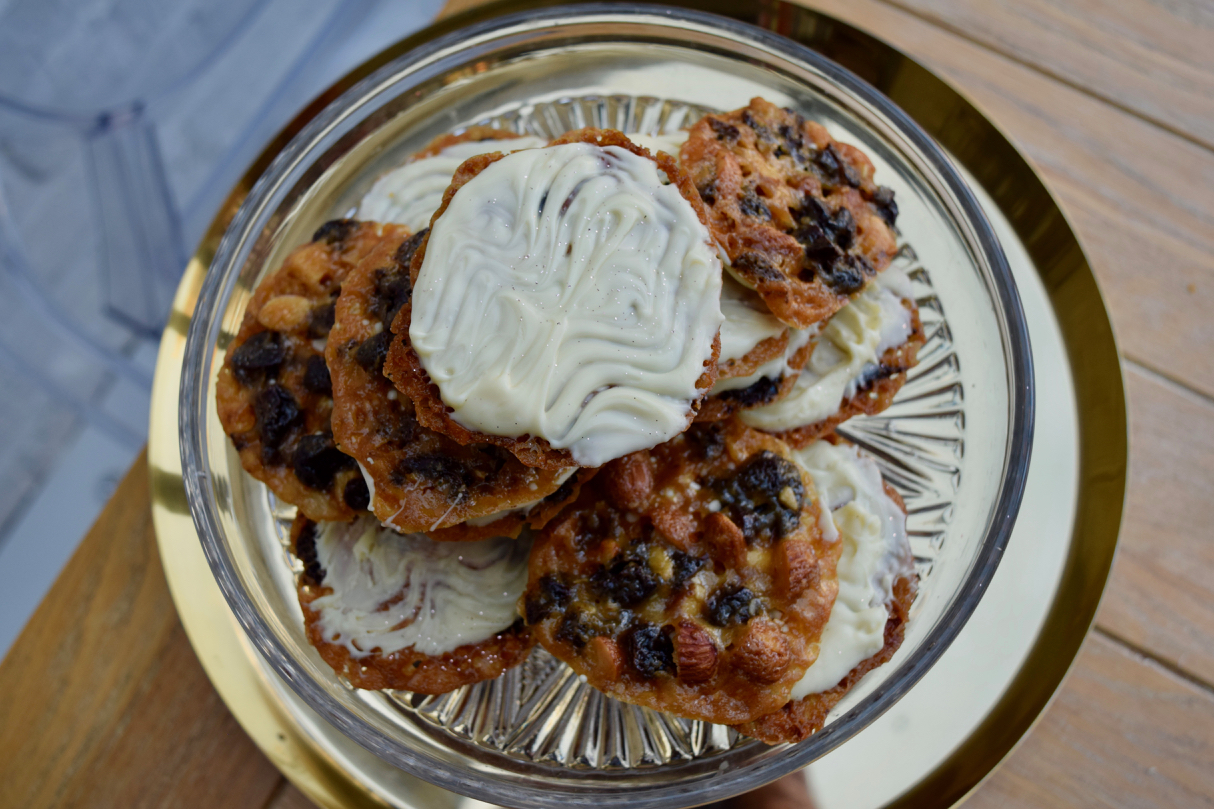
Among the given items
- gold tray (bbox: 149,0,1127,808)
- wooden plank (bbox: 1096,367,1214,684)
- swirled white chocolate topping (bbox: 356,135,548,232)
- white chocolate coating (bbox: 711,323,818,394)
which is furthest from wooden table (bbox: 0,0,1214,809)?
white chocolate coating (bbox: 711,323,818,394)

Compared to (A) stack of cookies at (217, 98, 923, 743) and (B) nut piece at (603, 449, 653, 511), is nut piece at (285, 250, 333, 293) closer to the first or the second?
(A) stack of cookies at (217, 98, 923, 743)

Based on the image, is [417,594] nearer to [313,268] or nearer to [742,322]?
[313,268]

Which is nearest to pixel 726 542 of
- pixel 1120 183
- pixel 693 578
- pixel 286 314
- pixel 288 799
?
pixel 693 578

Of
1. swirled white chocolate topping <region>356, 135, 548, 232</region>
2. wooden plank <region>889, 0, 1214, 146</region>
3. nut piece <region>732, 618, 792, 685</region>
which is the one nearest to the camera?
nut piece <region>732, 618, 792, 685</region>

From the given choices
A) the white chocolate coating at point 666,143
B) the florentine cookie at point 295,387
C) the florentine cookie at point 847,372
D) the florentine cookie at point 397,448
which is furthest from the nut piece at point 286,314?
the florentine cookie at point 847,372

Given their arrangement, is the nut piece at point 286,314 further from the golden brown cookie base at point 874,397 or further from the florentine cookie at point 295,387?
the golden brown cookie base at point 874,397

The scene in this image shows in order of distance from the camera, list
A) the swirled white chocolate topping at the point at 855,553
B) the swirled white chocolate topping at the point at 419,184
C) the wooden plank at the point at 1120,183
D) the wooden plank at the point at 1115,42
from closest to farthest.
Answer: the swirled white chocolate topping at the point at 855,553 → the swirled white chocolate topping at the point at 419,184 → the wooden plank at the point at 1120,183 → the wooden plank at the point at 1115,42

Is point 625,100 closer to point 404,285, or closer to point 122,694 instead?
point 404,285
